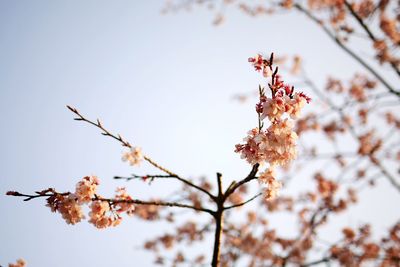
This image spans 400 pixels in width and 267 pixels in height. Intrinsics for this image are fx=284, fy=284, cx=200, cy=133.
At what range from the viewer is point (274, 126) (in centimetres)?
263

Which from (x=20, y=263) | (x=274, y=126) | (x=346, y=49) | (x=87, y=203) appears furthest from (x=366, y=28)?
(x=20, y=263)

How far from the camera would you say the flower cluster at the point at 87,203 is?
3.01m

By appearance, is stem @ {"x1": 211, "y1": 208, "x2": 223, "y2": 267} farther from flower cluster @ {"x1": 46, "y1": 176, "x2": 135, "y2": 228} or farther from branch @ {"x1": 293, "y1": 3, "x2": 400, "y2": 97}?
branch @ {"x1": 293, "y1": 3, "x2": 400, "y2": 97}

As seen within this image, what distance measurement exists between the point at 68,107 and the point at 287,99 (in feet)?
6.56

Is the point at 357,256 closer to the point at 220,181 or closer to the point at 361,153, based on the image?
the point at 361,153

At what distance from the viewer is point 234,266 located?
10.5 metres

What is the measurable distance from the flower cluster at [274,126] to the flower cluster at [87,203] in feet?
4.85

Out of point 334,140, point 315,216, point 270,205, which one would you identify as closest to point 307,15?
point 334,140

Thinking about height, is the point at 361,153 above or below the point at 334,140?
below

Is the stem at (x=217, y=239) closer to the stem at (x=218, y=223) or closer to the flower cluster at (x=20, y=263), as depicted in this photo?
the stem at (x=218, y=223)

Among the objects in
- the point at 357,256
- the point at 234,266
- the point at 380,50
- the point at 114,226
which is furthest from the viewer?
the point at 234,266

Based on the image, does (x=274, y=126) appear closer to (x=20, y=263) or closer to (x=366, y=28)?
(x=20, y=263)

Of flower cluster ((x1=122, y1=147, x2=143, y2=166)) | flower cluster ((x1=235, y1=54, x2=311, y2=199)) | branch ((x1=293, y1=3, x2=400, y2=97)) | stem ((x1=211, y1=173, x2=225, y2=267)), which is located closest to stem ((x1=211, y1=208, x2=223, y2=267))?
stem ((x1=211, y1=173, x2=225, y2=267))

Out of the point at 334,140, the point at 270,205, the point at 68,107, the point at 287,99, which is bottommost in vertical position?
the point at 68,107
